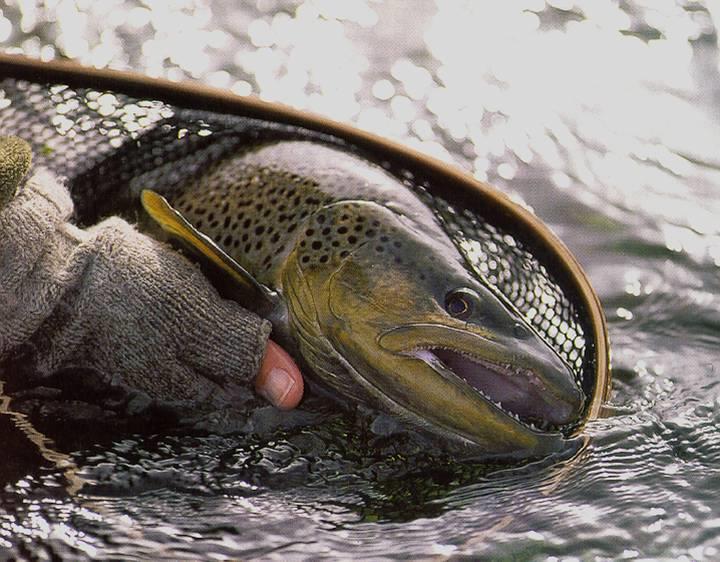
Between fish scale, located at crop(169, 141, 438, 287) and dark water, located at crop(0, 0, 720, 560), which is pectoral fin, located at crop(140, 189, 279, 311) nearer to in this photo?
fish scale, located at crop(169, 141, 438, 287)

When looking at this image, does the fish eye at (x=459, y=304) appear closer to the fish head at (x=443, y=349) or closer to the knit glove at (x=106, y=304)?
the fish head at (x=443, y=349)

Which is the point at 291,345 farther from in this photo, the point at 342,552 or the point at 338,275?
the point at 342,552

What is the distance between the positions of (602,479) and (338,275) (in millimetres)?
750

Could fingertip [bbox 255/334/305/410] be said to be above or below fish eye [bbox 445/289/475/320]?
below

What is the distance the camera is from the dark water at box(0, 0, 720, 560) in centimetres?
248

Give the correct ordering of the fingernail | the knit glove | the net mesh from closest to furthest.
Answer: the knit glove → the fingernail → the net mesh

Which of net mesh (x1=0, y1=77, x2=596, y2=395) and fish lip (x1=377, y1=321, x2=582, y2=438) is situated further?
net mesh (x1=0, y1=77, x2=596, y2=395)

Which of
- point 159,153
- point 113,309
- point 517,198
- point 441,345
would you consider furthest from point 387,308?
point 517,198

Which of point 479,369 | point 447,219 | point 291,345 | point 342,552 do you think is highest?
point 447,219

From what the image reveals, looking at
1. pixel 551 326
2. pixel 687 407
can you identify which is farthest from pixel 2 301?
pixel 687 407

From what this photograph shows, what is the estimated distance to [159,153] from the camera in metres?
2.87

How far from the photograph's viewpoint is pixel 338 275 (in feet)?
8.51

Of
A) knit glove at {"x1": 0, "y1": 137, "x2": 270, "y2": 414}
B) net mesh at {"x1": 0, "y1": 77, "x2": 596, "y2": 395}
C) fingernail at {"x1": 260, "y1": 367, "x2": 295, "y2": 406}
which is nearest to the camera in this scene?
knit glove at {"x1": 0, "y1": 137, "x2": 270, "y2": 414}

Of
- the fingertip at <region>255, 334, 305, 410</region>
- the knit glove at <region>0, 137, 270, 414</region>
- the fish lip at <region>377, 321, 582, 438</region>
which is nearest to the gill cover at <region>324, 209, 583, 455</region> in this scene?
the fish lip at <region>377, 321, 582, 438</region>
